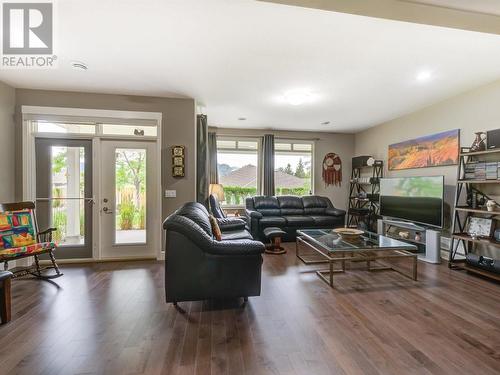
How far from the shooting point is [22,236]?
334cm

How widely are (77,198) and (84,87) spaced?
172 cm

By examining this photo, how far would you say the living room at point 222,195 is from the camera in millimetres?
1990

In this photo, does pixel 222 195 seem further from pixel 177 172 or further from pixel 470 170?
pixel 470 170

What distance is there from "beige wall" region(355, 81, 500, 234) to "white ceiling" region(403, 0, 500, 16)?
203 cm

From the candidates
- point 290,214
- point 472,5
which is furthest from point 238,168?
point 472,5

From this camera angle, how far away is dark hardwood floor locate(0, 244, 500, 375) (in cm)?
175

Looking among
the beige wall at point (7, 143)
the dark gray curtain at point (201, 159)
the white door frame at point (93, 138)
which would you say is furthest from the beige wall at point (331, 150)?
the beige wall at point (7, 143)

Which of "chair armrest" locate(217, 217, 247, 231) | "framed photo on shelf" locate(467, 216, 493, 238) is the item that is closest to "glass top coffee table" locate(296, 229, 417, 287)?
"framed photo on shelf" locate(467, 216, 493, 238)

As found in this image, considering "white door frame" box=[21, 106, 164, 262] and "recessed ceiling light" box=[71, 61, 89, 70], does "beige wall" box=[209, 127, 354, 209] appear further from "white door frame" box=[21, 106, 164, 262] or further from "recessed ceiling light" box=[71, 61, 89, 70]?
"recessed ceiling light" box=[71, 61, 89, 70]

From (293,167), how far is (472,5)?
195 inches

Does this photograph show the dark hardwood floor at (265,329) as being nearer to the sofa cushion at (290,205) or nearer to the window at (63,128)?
the window at (63,128)

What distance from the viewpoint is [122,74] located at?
3307mm

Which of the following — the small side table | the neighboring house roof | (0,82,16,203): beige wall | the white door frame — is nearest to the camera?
(0,82,16,203): beige wall

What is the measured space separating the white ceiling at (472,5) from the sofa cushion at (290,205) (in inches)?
179
